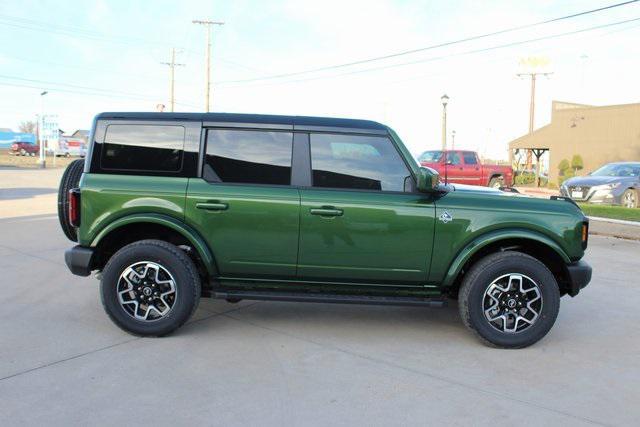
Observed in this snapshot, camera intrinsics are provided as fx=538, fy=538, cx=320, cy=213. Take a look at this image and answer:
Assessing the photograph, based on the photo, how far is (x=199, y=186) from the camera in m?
4.52

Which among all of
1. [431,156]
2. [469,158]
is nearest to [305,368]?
[431,156]

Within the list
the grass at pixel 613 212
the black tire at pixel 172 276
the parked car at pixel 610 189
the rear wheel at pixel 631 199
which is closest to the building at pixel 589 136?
the parked car at pixel 610 189

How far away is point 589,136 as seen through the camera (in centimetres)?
3462

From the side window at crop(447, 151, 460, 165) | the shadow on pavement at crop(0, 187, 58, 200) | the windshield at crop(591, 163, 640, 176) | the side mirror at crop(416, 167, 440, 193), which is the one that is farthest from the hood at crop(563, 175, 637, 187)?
the shadow on pavement at crop(0, 187, 58, 200)

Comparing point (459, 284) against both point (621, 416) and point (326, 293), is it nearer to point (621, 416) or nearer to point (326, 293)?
point (326, 293)

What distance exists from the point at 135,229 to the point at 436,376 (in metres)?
2.81

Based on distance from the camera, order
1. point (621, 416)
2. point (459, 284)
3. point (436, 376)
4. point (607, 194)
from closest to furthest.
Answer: point (621, 416)
point (436, 376)
point (459, 284)
point (607, 194)

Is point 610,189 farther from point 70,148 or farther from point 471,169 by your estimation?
point 70,148

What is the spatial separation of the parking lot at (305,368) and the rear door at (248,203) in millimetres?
677

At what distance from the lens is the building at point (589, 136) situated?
32281 mm

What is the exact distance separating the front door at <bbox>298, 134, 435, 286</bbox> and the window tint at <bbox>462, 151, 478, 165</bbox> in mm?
17279

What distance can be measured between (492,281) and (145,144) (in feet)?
10.3

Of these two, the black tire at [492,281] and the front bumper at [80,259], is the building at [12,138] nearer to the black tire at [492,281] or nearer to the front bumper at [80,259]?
the front bumper at [80,259]

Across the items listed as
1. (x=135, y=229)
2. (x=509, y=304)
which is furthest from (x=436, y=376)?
(x=135, y=229)
